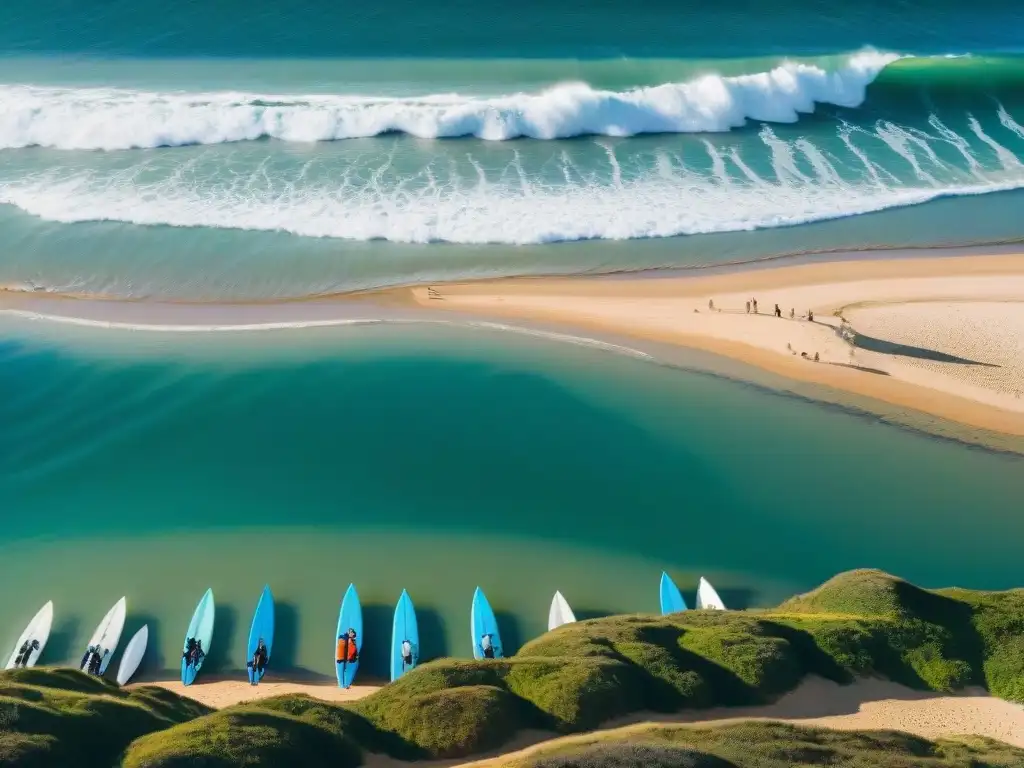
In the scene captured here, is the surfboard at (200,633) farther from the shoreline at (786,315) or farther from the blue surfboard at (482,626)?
the shoreline at (786,315)

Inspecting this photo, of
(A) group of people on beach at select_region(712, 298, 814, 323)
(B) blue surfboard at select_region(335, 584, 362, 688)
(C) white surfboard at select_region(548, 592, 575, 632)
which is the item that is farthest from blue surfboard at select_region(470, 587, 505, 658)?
(A) group of people on beach at select_region(712, 298, 814, 323)

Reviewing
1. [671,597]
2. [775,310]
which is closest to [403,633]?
[671,597]

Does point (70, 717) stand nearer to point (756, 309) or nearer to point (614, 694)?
point (614, 694)

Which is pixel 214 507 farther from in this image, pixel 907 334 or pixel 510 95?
pixel 510 95

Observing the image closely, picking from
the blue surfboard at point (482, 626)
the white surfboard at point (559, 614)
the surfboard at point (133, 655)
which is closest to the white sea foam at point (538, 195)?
the white surfboard at point (559, 614)

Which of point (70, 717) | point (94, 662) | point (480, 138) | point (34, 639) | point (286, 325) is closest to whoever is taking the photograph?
point (70, 717)

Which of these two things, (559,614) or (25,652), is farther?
(559,614)
